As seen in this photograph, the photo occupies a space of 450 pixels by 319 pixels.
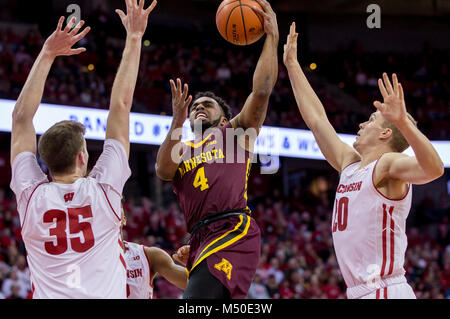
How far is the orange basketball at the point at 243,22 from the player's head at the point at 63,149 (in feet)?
6.55

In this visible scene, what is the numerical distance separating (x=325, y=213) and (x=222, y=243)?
14.2 metres

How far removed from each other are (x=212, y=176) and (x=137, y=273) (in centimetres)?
104

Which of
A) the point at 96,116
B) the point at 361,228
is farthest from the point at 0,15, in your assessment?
the point at 361,228

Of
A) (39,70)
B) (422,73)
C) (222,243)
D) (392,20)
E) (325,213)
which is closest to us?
(39,70)

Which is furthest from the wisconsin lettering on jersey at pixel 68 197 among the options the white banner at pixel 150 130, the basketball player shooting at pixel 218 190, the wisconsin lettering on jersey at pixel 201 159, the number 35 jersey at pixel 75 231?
the white banner at pixel 150 130

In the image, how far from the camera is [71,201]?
119 inches

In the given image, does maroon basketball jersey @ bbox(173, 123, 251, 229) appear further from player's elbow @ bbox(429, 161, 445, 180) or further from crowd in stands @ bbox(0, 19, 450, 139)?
crowd in stands @ bbox(0, 19, 450, 139)

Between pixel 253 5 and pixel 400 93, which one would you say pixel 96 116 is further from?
pixel 400 93

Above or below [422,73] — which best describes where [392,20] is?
above

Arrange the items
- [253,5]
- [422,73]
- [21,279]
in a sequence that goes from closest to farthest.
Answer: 1. [253,5]
2. [21,279]
3. [422,73]

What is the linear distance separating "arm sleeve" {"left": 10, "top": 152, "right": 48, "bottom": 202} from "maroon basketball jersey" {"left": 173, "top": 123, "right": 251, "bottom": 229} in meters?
1.39

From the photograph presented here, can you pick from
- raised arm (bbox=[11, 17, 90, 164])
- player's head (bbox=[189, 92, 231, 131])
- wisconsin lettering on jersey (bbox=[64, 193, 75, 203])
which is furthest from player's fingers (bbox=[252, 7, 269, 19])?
wisconsin lettering on jersey (bbox=[64, 193, 75, 203])

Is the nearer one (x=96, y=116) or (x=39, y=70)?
(x=39, y=70)

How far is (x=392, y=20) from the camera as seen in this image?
79.2 ft
